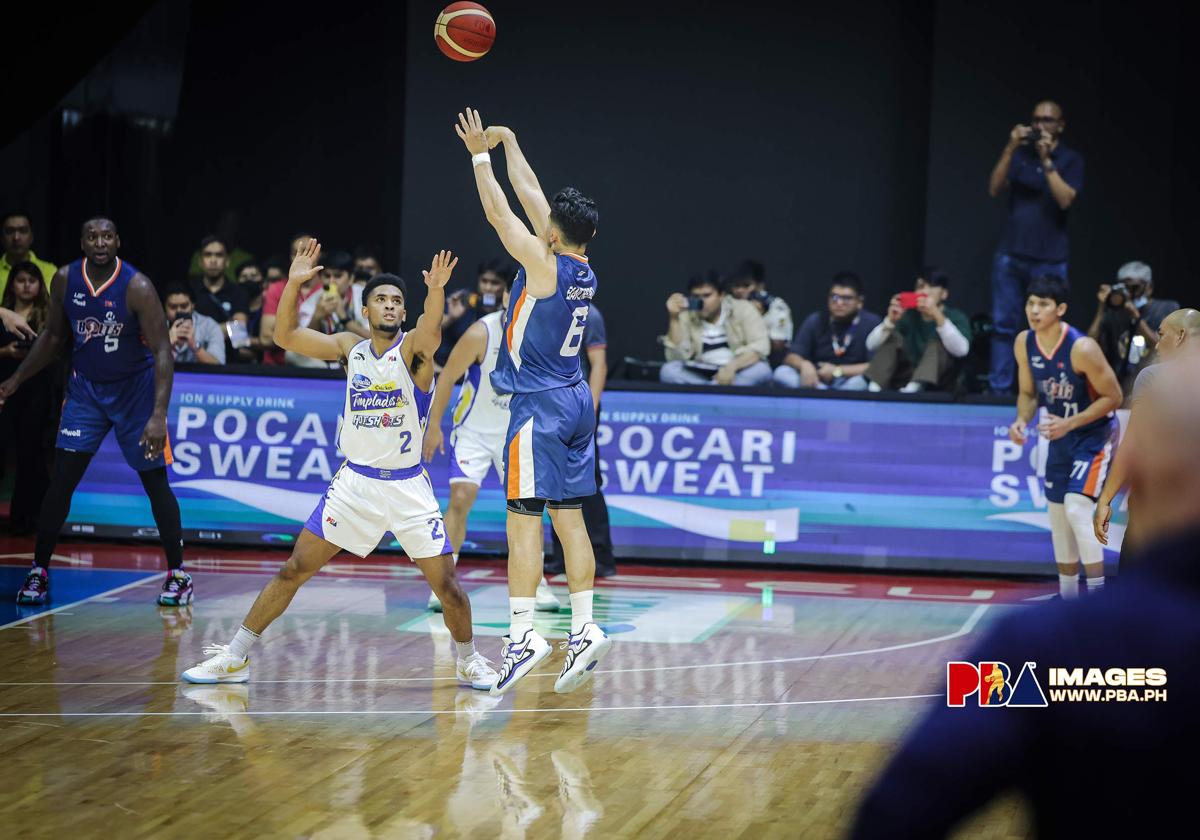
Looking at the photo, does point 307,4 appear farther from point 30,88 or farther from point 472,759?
point 472,759

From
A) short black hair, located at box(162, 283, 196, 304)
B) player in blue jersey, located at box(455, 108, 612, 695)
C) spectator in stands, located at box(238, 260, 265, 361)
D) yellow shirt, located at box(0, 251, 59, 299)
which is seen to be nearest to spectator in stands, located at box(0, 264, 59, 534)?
yellow shirt, located at box(0, 251, 59, 299)

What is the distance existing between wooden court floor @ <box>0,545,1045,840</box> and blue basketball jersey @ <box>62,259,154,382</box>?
4.44ft

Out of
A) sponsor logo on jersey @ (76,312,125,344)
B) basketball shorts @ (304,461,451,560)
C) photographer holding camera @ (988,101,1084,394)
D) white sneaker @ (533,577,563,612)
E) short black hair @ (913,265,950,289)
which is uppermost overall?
photographer holding camera @ (988,101,1084,394)

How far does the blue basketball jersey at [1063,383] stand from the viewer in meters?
8.90

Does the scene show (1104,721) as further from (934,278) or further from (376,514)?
(934,278)

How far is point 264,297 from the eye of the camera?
1284cm

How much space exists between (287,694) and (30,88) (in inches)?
337

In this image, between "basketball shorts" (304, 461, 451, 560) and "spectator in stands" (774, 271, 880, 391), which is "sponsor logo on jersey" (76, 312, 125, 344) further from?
"spectator in stands" (774, 271, 880, 391)

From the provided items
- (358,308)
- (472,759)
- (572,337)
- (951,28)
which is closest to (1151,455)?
(472,759)

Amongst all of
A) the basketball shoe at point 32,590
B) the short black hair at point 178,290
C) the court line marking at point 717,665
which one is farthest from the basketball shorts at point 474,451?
the short black hair at point 178,290

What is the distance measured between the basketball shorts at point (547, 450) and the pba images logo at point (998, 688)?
4.80m

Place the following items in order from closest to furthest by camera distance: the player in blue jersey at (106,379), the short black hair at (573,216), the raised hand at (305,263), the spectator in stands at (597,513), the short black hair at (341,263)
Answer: the raised hand at (305,263) → the short black hair at (573,216) → the player in blue jersey at (106,379) → the spectator in stands at (597,513) → the short black hair at (341,263)

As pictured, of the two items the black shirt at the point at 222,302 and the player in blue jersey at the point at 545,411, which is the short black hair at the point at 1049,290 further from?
the black shirt at the point at 222,302

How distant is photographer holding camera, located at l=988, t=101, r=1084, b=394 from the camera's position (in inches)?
468
